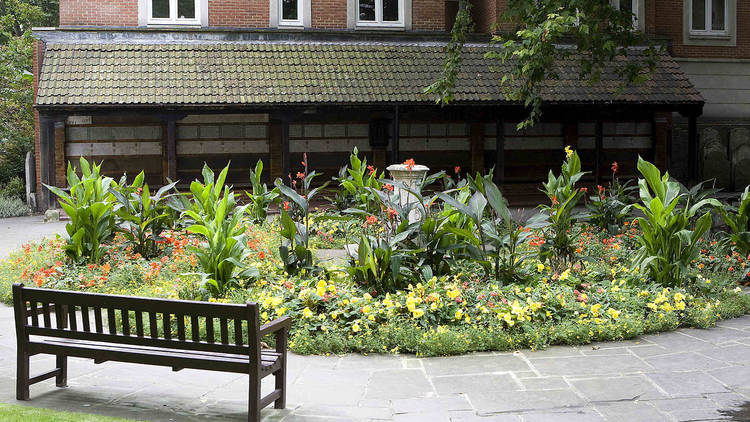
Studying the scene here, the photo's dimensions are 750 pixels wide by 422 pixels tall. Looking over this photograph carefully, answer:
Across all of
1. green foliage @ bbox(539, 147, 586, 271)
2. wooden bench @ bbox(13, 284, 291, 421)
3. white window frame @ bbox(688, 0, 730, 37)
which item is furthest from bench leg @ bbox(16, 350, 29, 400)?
white window frame @ bbox(688, 0, 730, 37)

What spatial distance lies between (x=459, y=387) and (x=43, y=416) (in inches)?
111

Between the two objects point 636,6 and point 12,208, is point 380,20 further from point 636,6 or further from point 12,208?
point 12,208

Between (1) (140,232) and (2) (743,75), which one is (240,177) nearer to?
(1) (140,232)

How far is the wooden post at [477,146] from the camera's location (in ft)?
67.4

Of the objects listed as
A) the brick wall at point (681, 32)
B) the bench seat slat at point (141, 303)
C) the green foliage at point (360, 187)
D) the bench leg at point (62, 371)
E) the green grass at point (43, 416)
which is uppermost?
the brick wall at point (681, 32)

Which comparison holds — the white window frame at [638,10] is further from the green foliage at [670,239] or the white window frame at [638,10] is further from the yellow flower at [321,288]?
the yellow flower at [321,288]

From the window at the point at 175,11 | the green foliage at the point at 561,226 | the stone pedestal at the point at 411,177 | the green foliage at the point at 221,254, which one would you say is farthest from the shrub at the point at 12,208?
the green foliage at the point at 561,226

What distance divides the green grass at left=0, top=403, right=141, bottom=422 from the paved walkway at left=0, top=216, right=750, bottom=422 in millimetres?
175

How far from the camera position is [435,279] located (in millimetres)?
7809

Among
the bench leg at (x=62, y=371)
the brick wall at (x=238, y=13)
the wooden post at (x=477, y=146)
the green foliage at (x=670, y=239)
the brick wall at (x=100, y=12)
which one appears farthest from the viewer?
the wooden post at (x=477, y=146)

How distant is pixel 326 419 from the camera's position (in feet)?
17.0

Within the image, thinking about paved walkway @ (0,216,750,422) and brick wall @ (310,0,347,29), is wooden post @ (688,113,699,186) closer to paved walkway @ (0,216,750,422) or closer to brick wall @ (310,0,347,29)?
brick wall @ (310,0,347,29)

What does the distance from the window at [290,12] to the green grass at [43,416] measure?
1562 cm

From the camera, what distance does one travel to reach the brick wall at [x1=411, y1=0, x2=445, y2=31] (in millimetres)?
20281
